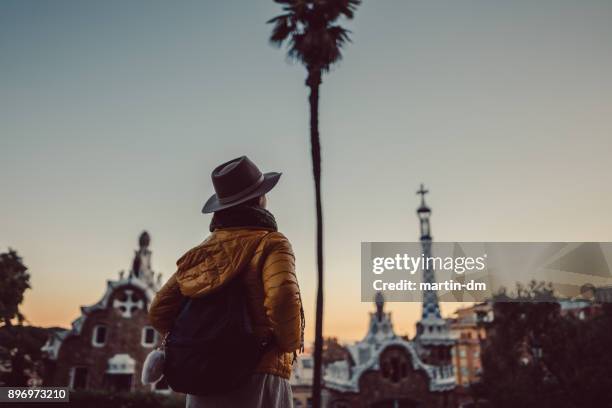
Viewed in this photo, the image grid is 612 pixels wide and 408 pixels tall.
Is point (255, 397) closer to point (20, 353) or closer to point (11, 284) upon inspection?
point (11, 284)

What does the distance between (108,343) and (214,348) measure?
87.1 feet

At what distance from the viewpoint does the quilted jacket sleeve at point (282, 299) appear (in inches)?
98.7

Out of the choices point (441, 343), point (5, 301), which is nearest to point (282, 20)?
point (5, 301)

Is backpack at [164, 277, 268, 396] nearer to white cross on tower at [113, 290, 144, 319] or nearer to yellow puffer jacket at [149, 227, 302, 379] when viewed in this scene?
yellow puffer jacket at [149, 227, 302, 379]

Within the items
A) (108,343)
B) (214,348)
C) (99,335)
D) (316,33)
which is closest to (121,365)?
(108,343)

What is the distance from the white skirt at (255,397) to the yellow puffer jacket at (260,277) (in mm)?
49

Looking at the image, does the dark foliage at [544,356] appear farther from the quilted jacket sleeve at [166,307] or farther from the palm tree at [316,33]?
the quilted jacket sleeve at [166,307]

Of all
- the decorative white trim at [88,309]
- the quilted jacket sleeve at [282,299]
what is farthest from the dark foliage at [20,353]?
the quilted jacket sleeve at [282,299]

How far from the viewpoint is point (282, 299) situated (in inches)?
98.7

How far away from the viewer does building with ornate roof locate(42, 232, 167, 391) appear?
25.7 m

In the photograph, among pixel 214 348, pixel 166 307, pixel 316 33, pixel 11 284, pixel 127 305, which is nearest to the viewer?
pixel 214 348

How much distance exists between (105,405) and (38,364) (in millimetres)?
4908

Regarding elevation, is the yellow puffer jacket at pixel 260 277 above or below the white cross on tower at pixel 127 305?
below

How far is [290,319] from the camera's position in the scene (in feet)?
8.30
